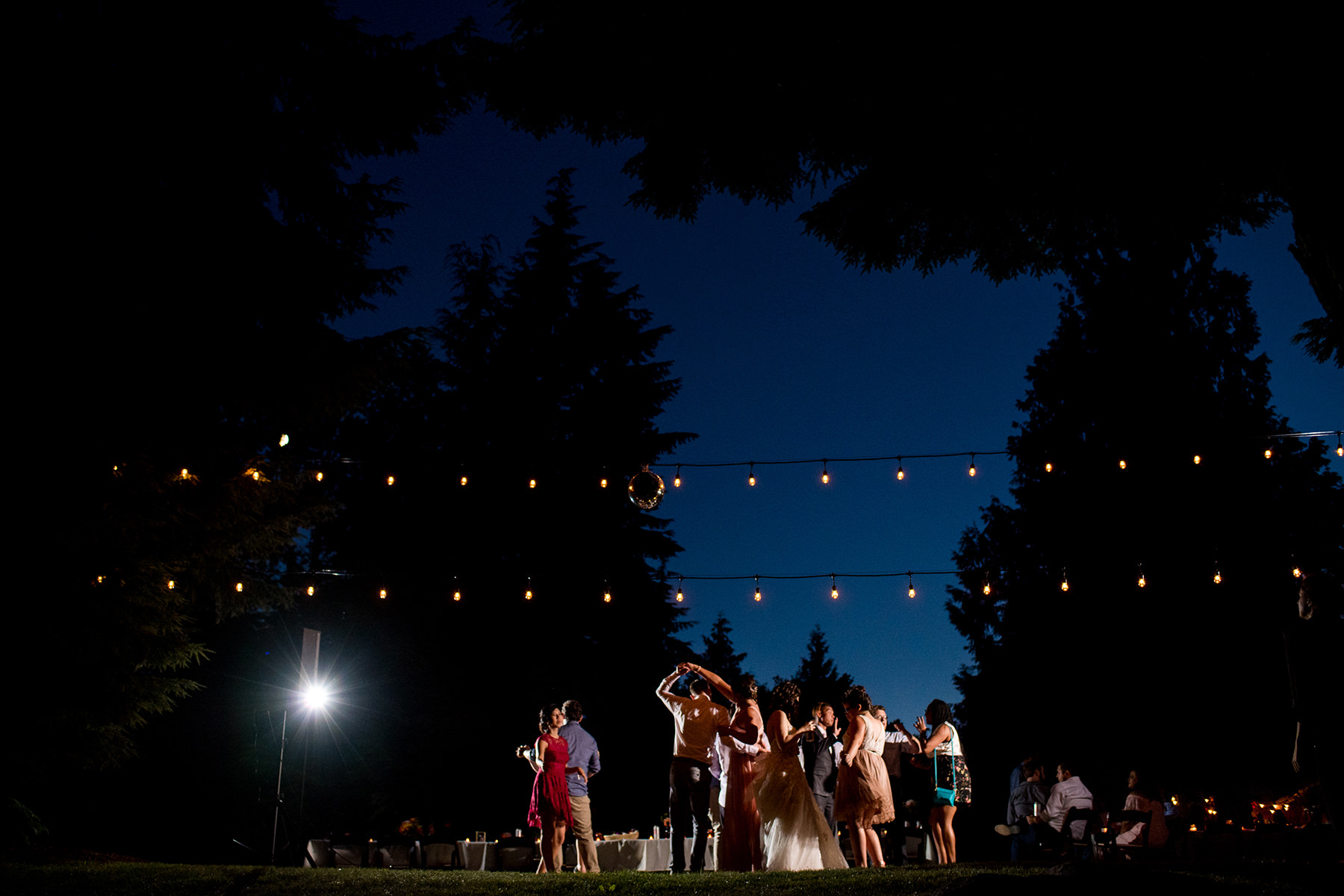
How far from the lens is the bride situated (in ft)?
25.3

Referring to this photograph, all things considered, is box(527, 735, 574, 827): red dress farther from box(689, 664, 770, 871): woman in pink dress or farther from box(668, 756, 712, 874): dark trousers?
box(689, 664, 770, 871): woman in pink dress

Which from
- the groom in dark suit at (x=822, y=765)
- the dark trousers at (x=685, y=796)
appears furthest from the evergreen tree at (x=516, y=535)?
the dark trousers at (x=685, y=796)

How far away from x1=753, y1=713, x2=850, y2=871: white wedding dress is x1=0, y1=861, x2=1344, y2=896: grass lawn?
1.20m

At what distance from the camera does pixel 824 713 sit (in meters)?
8.98

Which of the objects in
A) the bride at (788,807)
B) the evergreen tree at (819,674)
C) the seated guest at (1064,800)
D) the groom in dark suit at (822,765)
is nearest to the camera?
the bride at (788,807)

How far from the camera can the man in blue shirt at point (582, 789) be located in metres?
8.72

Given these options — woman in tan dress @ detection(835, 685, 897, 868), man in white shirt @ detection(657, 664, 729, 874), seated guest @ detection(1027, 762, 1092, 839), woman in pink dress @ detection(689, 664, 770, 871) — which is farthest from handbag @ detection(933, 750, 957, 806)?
seated guest @ detection(1027, 762, 1092, 839)

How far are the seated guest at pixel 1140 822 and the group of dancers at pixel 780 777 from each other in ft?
8.38

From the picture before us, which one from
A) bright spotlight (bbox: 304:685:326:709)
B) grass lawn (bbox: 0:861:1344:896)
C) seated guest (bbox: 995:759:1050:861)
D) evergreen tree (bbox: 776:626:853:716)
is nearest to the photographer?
grass lawn (bbox: 0:861:1344:896)

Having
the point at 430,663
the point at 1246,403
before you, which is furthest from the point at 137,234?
the point at 1246,403

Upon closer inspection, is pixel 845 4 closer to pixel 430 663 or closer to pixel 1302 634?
pixel 1302 634

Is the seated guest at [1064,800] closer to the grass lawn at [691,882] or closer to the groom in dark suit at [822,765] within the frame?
the groom in dark suit at [822,765]

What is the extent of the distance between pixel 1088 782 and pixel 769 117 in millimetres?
18342

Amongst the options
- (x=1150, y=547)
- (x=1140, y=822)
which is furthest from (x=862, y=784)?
(x=1150, y=547)
